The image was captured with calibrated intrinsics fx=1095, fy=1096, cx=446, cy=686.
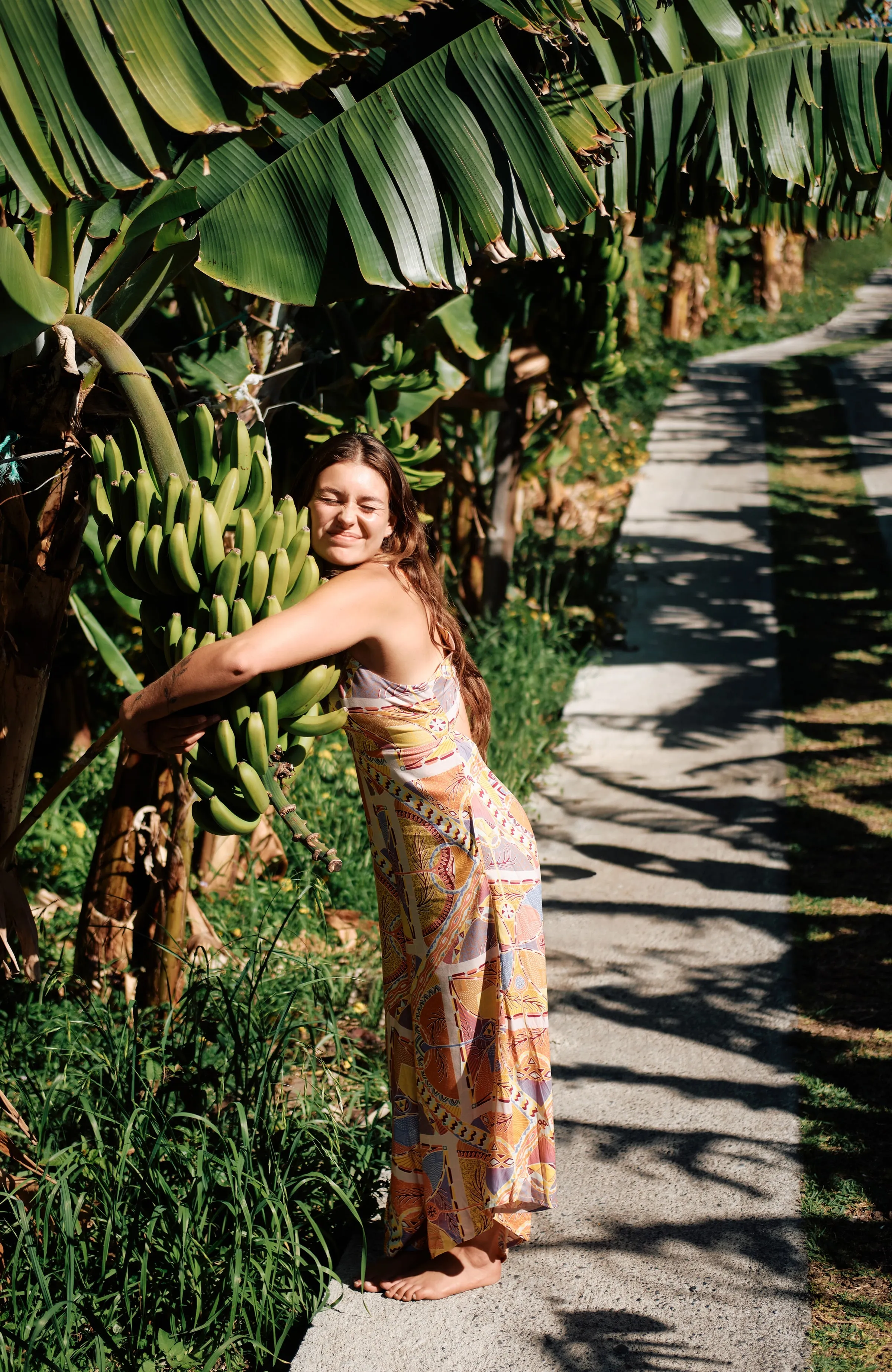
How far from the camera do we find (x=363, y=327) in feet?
16.1

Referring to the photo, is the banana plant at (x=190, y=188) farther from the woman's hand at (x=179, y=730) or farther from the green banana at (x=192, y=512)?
the woman's hand at (x=179, y=730)

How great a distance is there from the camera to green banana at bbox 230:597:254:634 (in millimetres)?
2037

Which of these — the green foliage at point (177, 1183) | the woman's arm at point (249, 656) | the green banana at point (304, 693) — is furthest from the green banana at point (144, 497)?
the green foliage at point (177, 1183)

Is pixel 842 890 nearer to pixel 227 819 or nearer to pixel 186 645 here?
pixel 227 819

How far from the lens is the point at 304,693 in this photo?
2164 mm

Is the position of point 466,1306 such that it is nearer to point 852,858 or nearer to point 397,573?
point 397,573

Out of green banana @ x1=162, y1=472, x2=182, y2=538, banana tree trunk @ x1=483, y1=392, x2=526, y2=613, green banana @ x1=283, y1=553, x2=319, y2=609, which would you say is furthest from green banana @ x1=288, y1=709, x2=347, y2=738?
banana tree trunk @ x1=483, y1=392, x2=526, y2=613

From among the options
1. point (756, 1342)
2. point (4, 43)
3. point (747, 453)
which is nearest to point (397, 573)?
point (4, 43)

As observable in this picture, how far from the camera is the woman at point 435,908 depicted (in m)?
2.36

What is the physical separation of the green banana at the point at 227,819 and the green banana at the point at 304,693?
0.71ft

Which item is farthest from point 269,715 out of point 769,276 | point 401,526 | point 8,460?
point 769,276

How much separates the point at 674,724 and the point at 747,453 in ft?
21.9

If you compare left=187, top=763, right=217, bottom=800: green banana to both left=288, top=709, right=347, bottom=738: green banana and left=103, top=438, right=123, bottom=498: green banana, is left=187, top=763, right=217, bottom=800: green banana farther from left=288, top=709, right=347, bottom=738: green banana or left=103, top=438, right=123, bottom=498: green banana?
left=103, top=438, right=123, bottom=498: green banana

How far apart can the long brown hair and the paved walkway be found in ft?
5.20
